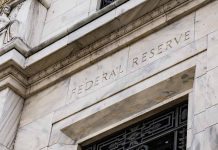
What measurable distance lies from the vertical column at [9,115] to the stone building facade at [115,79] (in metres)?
0.02

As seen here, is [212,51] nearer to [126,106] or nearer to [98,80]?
[126,106]

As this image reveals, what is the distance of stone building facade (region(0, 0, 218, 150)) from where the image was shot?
14.3 m

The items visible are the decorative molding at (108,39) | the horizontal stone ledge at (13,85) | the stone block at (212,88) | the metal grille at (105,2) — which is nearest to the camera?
the stone block at (212,88)

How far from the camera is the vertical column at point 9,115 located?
52.6 ft

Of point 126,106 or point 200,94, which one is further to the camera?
point 126,106

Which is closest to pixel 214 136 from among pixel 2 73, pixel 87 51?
pixel 87 51

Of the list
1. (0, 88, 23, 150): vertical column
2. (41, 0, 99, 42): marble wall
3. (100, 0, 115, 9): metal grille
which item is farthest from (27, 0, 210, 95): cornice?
(100, 0, 115, 9): metal grille

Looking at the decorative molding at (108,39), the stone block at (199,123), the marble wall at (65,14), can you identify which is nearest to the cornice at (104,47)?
the decorative molding at (108,39)

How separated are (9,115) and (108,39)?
2104 mm

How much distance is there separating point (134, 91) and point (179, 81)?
759 mm

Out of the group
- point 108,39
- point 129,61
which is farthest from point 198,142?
point 108,39

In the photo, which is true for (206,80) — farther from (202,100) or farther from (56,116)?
(56,116)

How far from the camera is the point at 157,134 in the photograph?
14.4 m

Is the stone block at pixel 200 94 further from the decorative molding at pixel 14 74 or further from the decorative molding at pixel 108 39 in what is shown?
the decorative molding at pixel 14 74
